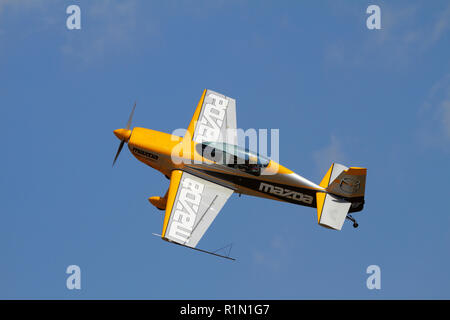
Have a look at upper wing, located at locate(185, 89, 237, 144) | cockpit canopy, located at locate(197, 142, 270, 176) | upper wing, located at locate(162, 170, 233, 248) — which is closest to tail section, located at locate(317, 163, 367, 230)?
cockpit canopy, located at locate(197, 142, 270, 176)

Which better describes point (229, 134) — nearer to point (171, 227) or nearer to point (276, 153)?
point (276, 153)

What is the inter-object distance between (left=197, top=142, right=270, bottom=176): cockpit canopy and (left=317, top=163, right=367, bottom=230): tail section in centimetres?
257

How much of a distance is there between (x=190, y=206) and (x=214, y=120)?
4.63 meters

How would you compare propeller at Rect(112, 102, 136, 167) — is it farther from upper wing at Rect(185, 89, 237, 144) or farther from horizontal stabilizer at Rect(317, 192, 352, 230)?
horizontal stabilizer at Rect(317, 192, 352, 230)

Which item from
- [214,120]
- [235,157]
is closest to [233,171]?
[235,157]

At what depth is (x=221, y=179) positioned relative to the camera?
2719 centimetres

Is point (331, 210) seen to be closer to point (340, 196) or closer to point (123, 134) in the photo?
point (340, 196)

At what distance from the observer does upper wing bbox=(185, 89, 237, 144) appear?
2856 cm

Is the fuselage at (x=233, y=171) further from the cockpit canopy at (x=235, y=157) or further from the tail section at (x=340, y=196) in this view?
the tail section at (x=340, y=196)

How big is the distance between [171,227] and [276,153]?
506 centimetres

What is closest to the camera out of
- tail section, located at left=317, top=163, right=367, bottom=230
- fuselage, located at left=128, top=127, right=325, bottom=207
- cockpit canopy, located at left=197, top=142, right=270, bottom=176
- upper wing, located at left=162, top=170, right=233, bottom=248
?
upper wing, located at left=162, top=170, right=233, bottom=248

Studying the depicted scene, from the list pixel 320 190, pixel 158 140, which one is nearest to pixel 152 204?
pixel 158 140

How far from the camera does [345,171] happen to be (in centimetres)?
2653

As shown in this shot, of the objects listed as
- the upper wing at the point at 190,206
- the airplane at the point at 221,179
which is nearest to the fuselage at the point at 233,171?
the airplane at the point at 221,179
